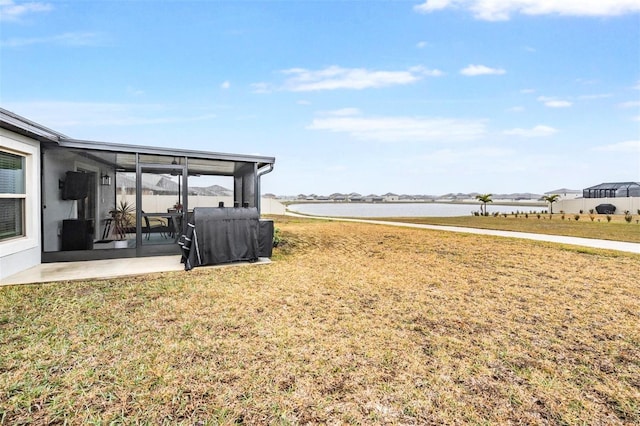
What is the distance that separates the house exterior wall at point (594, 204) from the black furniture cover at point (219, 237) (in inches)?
1270

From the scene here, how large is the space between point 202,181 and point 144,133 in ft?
34.3

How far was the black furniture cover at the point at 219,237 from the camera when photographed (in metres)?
6.62

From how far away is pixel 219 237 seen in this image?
6.88 metres

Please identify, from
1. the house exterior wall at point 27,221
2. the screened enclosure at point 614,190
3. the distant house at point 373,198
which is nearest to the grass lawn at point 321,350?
the house exterior wall at point 27,221

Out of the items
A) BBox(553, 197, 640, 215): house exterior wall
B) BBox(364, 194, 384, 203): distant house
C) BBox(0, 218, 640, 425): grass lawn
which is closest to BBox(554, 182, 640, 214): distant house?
BBox(553, 197, 640, 215): house exterior wall

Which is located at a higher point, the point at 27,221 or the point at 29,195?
the point at 29,195

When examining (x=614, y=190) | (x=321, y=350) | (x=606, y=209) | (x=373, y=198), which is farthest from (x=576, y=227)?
(x=373, y=198)

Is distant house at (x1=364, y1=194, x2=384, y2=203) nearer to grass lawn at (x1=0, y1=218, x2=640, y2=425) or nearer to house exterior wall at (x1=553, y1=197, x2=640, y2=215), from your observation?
house exterior wall at (x1=553, y1=197, x2=640, y2=215)

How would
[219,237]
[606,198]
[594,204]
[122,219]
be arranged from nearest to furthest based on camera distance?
1. [219,237]
2. [122,219]
3. [606,198]
4. [594,204]

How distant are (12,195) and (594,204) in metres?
38.4

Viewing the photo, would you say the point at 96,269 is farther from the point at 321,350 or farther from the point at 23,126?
the point at 321,350

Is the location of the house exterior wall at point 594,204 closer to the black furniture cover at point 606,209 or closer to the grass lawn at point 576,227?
the black furniture cover at point 606,209

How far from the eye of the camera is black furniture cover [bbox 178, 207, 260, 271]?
662 cm

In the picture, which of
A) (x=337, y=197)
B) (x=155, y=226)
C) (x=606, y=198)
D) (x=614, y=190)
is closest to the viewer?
(x=155, y=226)
